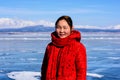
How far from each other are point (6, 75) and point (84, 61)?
634 centimetres

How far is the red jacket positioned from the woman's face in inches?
1.4

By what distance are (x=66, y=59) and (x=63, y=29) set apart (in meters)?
0.25

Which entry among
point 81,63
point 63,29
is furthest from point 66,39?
point 81,63

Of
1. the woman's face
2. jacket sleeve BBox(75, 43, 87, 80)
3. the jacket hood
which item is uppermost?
the woman's face

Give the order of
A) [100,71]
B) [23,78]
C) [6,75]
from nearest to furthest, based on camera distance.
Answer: [23,78]
[6,75]
[100,71]

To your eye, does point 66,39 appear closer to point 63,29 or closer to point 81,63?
point 63,29

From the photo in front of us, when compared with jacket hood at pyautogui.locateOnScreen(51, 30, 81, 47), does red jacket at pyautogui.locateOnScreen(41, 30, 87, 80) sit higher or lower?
lower

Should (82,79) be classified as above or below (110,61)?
above

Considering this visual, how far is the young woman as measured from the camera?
259 centimetres

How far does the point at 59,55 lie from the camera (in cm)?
264

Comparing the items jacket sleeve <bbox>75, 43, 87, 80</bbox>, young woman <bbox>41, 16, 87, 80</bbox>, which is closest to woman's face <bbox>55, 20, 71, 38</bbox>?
young woman <bbox>41, 16, 87, 80</bbox>

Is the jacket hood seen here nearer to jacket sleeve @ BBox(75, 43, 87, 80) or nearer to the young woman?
the young woman

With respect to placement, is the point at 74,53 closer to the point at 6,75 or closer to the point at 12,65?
the point at 6,75

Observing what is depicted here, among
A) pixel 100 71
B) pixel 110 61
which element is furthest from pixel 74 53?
pixel 110 61
